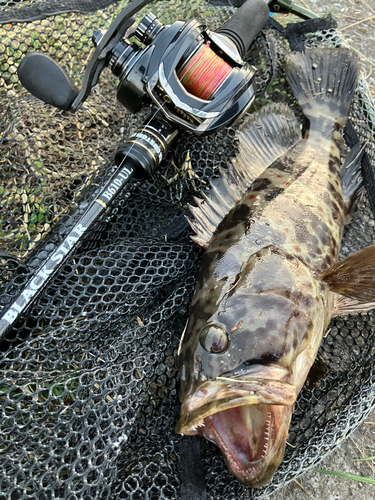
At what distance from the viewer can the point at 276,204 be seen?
2.13m

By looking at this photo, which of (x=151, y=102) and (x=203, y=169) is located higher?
(x=151, y=102)

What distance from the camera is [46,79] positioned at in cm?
171

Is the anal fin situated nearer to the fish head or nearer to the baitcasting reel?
the fish head

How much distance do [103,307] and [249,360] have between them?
0.82 metres

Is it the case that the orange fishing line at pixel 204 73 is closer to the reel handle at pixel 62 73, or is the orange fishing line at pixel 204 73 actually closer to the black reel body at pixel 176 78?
the black reel body at pixel 176 78

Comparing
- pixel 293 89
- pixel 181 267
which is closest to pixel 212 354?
pixel 181 267

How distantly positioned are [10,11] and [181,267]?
202 cm

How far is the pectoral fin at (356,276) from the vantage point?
1840 mm

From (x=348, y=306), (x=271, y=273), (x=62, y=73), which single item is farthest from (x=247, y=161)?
(x=62, y=73)

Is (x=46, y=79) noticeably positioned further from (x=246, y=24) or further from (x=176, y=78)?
(x=246, y=24)

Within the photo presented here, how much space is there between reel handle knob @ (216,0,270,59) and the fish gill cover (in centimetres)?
22

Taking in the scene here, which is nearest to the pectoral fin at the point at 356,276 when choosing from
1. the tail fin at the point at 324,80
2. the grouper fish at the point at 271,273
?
the grouper fish at the point at 271,273

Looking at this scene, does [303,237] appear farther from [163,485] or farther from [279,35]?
[279,35]

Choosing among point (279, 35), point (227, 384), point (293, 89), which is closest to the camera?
point (227, 384)
